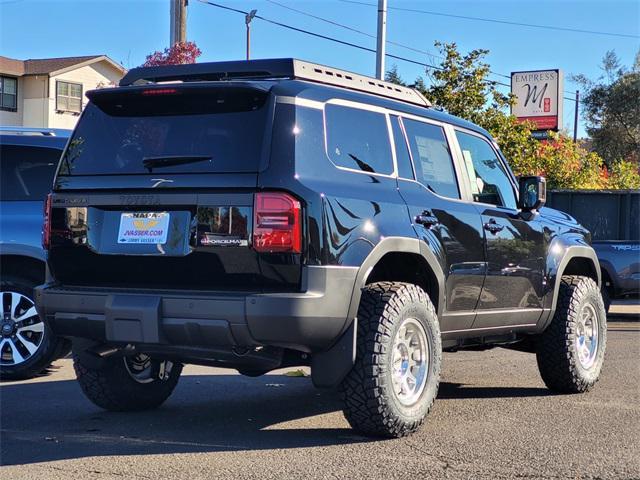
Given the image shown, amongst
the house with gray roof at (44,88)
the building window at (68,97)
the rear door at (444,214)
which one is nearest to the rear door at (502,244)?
the rear door at (444,214)

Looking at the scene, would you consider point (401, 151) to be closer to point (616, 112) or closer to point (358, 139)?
point (358, 139)

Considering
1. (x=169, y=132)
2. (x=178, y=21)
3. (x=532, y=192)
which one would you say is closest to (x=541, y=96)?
(x=178, y=21)

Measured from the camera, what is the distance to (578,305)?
739cm

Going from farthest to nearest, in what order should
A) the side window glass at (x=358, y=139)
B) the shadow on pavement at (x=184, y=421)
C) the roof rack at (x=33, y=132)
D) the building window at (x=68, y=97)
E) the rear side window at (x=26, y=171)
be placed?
the building window at (x=68, y=97), the roof rack at (x=33, y=132), the rear side window at (x=26, y=171), the side window glass at (x=358, y=139), the shadow on pavement at (x=184, y=421)

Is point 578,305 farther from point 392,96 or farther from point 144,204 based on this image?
point 144,204

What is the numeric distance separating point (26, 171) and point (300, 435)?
365 cm

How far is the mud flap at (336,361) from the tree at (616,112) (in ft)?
139

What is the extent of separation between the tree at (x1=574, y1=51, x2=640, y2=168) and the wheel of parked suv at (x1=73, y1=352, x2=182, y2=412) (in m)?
41.6

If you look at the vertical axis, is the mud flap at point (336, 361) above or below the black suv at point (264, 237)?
below

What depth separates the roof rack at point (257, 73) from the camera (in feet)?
18.0

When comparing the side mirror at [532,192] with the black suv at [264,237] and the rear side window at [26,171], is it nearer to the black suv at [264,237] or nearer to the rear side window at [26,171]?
the black suv at [264,237]

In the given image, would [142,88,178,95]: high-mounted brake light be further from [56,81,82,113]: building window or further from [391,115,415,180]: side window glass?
[56,81,82,113]: building window

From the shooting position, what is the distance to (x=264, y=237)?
488 centimetres

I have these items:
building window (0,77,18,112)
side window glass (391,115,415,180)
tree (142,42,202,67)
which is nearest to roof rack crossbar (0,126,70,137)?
side window glass (391,115,415,180)
